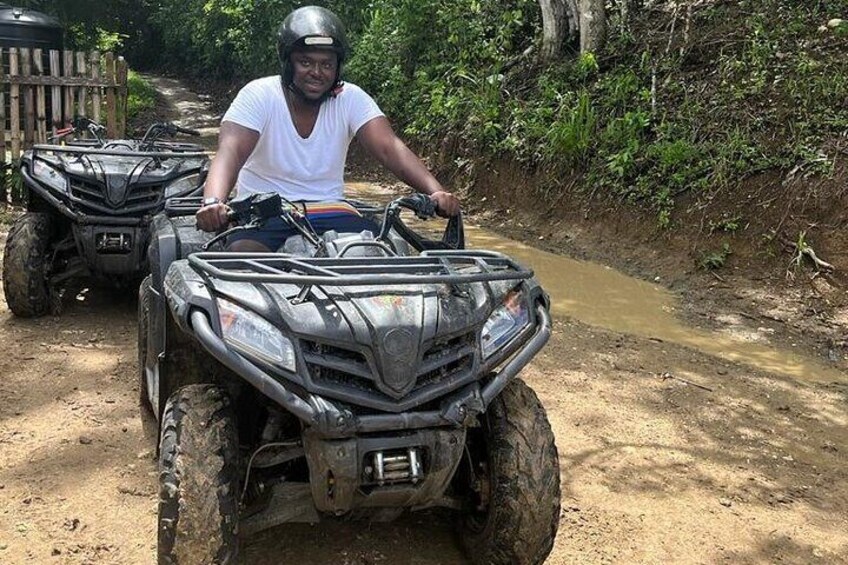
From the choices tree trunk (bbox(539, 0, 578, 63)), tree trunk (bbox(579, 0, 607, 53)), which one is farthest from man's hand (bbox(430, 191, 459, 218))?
tree trunk (bbox(539, 0, 578, 63))

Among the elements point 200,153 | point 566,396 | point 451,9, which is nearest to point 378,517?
point 566,396

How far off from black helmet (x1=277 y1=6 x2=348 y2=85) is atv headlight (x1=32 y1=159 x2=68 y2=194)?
2.41 meters

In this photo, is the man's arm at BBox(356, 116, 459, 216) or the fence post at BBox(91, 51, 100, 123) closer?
the man's arm at BBox(356, 116, 459, 216)

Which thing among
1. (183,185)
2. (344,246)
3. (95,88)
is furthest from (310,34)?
(95,88)

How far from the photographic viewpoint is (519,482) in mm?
2555

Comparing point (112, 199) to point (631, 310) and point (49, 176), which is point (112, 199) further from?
point (631, 310)

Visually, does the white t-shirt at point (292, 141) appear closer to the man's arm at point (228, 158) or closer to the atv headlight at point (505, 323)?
the man's arm at point (228, 158)

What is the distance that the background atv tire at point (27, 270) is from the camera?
17.2ft

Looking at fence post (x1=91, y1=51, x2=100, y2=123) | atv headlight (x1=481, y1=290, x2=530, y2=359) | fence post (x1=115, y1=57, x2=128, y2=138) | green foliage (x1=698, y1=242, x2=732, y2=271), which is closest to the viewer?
atv headlight (x1=481, y1=290, x2=530, y2=359)

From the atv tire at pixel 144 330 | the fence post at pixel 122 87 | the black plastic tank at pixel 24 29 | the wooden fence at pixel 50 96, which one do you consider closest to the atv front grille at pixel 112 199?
the atv tire at pixel 144 330

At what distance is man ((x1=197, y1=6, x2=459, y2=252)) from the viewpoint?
3402 millimetres

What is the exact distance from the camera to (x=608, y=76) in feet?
33.0

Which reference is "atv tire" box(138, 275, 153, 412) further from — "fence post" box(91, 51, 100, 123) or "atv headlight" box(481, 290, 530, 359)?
"fence post" box(91, 51, 100, 123)

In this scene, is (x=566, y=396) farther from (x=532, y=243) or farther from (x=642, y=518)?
(x=532, y=243)
